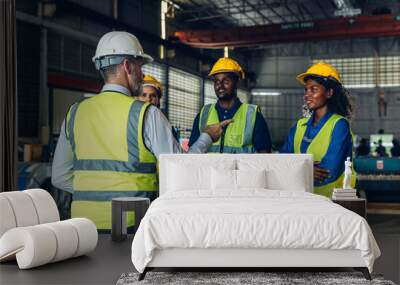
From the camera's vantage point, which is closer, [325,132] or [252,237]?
[252,237]

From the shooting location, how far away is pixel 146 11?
249 inches

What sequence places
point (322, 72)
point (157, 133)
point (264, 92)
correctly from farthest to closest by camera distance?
point (264, 92)
point (322, 72)
point (157, 133)

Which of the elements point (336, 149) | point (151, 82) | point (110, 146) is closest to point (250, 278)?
point (110, 146)

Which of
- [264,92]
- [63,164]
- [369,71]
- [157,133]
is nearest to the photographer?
[157,133]

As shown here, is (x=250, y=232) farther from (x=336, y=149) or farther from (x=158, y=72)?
(x=158, y=72)

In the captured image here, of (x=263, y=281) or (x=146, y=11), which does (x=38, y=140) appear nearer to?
(x=146, y=11)

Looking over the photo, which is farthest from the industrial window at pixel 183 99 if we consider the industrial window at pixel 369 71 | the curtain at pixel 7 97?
the curtain at pixel 7 97

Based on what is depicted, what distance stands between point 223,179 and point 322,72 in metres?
1.87

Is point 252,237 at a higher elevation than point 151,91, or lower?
lower

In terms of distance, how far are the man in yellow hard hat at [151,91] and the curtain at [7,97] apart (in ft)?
4.40

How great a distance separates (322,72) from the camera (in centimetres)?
575

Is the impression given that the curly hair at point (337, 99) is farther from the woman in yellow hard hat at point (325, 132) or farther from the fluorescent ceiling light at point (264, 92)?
the fluorescent ceiling light at point (264, 92)

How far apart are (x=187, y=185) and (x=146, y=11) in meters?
2.53

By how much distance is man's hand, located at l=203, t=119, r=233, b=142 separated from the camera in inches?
210
